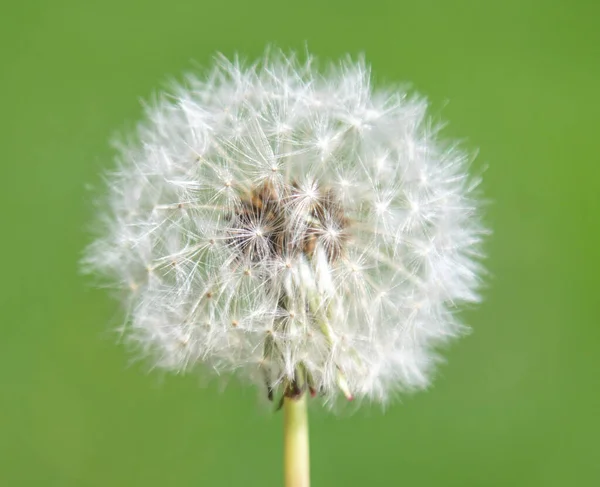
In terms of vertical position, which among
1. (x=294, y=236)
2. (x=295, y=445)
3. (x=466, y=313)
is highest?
(x=466, y=313)

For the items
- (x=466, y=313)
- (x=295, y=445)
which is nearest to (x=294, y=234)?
(x=295, y=445)

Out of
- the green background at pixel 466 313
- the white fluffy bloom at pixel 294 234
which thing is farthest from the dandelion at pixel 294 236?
the green background at pixel 466 313

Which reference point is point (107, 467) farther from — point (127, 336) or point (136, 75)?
point (136, 75)

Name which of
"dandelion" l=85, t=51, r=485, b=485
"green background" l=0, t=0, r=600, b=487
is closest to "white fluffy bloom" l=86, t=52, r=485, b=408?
"dandelion" l=85, t=51, r=485, b=485

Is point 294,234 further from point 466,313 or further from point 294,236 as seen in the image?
point 466,313

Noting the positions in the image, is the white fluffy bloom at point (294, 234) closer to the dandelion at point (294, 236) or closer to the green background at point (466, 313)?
the dandelion at point (294, 236)

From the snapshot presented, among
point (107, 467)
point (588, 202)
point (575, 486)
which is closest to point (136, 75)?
point (107, 467)

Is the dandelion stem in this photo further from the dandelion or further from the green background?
the green background
